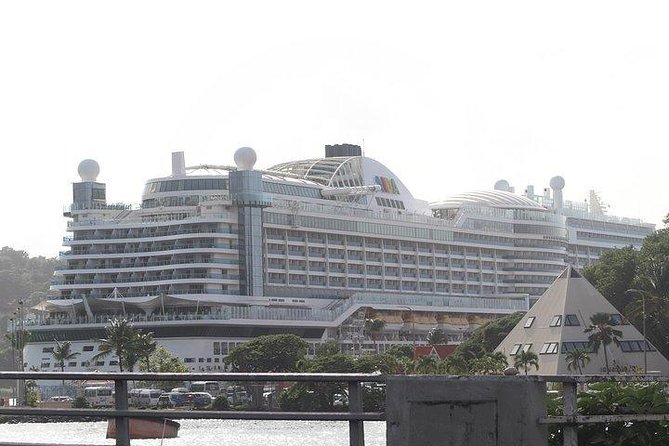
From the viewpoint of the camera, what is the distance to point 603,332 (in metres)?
106

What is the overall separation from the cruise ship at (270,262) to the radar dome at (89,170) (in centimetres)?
14

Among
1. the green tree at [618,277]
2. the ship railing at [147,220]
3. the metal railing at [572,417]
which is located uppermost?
the ship railing at [147,220]

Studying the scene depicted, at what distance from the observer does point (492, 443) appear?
38.4ft

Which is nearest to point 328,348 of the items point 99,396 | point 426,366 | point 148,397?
point 426,366

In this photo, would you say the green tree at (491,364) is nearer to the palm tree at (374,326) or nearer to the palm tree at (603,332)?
the palm tree at (603,332)

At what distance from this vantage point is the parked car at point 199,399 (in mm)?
13925

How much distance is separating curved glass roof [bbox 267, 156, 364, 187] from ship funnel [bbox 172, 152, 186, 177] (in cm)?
1529

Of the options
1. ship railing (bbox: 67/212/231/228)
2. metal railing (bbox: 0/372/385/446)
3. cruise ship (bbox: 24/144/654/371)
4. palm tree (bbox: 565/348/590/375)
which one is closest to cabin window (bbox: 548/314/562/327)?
palm tree (bbox: 565/348/590/375)

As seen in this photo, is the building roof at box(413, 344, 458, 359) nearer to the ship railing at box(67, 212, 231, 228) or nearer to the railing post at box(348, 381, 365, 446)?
the ship railing at box(67, 212, 231, 228)

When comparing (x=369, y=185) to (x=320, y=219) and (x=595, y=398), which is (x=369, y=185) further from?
(x=595, y=398)

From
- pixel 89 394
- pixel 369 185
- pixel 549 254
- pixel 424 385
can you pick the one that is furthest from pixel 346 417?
pixel 549 254

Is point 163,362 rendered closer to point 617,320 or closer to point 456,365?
point 456,365

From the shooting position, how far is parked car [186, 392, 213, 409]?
548 inches

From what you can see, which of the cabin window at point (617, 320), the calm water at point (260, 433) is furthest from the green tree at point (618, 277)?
the calm water at point (260, 433)
